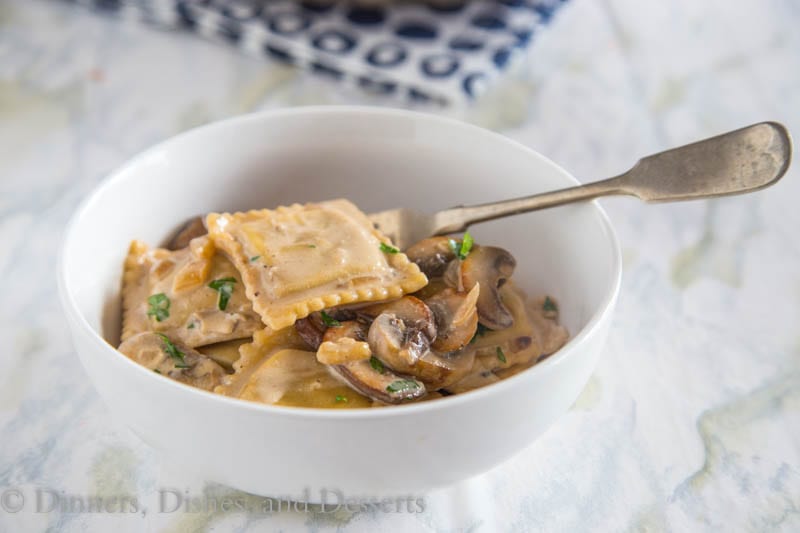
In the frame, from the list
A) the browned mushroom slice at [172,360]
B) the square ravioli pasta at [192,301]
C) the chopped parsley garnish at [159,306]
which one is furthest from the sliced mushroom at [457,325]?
the chopped parsley garnish at [159,306]

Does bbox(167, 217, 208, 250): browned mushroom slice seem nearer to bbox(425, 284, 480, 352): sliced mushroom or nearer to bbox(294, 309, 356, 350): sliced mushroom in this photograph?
bbox(294, 309, 356, 350): sliced mushroom

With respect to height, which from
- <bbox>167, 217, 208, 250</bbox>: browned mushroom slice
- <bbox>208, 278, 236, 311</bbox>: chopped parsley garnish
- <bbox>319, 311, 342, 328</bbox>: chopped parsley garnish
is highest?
<bbox>319, 311, 342, 328</bbox>: chopped parsley garnish

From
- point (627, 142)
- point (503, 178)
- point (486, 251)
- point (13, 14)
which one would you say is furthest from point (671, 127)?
point (13, 14)

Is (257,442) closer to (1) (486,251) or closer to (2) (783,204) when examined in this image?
(1) (486,251)

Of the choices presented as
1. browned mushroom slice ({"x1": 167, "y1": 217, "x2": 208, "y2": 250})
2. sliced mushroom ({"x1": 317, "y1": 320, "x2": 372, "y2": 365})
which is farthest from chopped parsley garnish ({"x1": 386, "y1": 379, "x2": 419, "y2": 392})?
browned mushroom slice ({"x1": 167, "y1": 217, "x2": 208, "y2": 250})

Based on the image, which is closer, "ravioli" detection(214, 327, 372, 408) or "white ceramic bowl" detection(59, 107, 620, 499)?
"white ceramic bowl" detection(59, 107, 620, 499)

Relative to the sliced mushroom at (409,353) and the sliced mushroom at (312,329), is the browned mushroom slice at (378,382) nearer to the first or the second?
the sliced mushroom at (409,353)

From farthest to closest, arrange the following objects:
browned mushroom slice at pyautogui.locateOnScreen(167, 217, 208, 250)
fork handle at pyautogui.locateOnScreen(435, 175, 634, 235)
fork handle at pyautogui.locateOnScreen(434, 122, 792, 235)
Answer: browned mushroom slice at pyautogui.locateOnScreen(167, 217, 208, 250) < fork handle at pyautogui.locateOnScreen(435, 175, 634, 235) < fork handle at pyautogui.locateOnScreen(434, 122, 792, 235)
